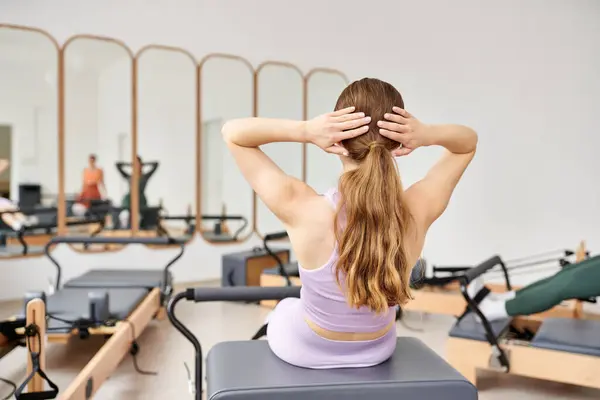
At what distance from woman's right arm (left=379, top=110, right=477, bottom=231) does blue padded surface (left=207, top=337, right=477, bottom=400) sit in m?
0.34

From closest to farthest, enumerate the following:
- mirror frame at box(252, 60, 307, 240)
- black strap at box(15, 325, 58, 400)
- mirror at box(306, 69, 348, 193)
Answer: black strap at box(15, 325, 58, 400) → mirror frame at box(252, 60, 307, 240) → mirror at box(306, 69, 348, 193)

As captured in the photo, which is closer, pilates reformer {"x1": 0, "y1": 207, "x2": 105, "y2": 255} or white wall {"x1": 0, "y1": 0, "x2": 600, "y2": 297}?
pilates reformer {"x1": 0, "y1": 207, "x2": 105, "y2": 255}

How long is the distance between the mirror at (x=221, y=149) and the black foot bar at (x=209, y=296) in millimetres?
3712

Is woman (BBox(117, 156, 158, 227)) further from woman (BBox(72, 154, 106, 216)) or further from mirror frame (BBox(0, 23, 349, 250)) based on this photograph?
woman (BBox(72, 154, 106, 216))


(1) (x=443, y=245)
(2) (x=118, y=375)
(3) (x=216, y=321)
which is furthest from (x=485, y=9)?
(2) (x=118, y=375)

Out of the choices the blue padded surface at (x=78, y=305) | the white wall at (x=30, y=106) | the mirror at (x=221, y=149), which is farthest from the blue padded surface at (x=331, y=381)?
the mirror at (x=221, y=149)

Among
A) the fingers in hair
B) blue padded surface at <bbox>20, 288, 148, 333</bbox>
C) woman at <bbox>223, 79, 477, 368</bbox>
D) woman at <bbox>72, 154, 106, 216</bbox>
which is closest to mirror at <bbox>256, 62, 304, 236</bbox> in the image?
woman at <bbox>72, 154, 106, 216</bbox>

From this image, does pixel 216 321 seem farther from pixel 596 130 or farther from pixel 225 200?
pixel 596 130

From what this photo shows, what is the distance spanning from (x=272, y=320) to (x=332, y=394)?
0.31 m

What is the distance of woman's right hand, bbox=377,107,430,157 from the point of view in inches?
44.9

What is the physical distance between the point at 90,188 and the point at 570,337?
151 inches

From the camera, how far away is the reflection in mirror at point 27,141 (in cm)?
431

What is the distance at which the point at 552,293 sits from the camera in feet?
8.29

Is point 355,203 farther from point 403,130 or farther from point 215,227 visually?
point 215,227
